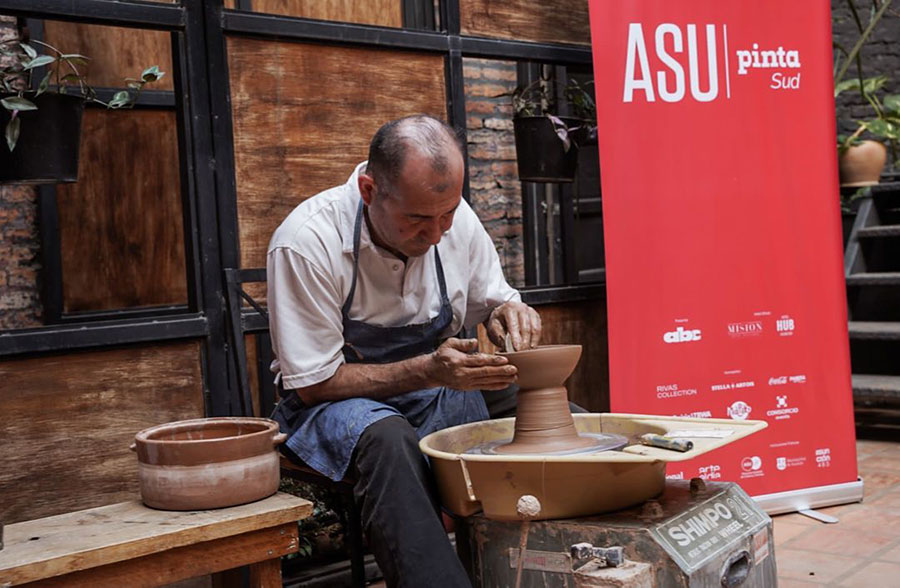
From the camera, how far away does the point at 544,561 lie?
215 cm

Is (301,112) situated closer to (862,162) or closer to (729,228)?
(729,228)

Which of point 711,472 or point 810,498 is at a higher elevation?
point 711,472

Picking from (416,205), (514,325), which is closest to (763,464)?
(514,325)

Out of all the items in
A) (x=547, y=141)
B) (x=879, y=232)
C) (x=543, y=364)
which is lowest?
(x=543, y=364)

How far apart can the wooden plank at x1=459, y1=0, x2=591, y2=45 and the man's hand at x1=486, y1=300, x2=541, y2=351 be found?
4.32 ft

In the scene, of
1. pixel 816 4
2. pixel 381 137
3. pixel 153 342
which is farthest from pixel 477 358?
pixel 816 4

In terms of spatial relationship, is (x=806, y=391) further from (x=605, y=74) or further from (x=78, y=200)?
(x=78, y=200)

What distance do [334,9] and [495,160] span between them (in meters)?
1.34

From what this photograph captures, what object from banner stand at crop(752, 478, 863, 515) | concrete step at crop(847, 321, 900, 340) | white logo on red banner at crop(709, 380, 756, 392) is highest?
concrete step at crop(847, 321, 900, 340)

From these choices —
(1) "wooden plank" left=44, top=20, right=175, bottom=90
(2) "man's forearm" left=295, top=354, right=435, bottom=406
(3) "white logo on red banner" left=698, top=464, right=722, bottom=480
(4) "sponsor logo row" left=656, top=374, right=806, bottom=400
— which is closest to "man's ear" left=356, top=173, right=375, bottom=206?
(2) "man's forearm" left=295, top=354, right=435, bottom=406

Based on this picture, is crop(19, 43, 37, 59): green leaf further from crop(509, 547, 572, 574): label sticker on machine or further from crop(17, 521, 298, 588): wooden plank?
crop(509, 547, 572, 574): label sticker on machine

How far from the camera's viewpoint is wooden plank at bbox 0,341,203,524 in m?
2.68

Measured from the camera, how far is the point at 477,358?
7.55 feet

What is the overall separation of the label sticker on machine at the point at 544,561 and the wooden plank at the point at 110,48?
400cm
